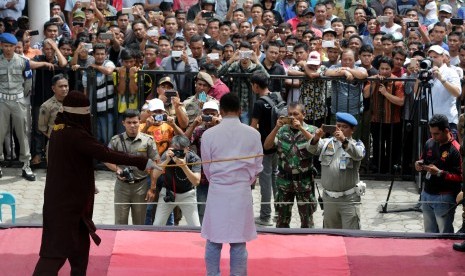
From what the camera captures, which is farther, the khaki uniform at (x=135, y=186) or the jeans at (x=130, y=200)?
the jeans at (x=130, y=200)

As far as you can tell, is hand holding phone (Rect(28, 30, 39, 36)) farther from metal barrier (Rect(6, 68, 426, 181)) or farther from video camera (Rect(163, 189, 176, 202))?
video camera (Rect(163, 189, 176, 202))

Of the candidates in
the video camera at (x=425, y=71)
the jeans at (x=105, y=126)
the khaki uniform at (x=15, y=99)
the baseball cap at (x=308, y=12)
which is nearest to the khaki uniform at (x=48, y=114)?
the khaki uniform at (x=15, y=99)

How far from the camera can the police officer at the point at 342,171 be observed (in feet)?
33.9

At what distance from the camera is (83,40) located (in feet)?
46.6

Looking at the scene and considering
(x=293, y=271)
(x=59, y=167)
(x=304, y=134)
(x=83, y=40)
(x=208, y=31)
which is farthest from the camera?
(x=208, y=31)

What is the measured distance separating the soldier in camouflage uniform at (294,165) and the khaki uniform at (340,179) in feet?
0.63

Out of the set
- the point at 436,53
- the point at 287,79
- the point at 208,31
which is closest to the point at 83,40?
the point at 208,31

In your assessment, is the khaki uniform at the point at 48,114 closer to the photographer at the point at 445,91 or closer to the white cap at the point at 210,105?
the white cap at the point at 210,105

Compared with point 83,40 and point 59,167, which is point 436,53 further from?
point 59,167

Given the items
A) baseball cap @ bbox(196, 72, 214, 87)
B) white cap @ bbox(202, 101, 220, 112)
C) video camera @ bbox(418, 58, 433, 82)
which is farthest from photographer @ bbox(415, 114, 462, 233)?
baseball cap @ bbox(196, 72, 214, 87)

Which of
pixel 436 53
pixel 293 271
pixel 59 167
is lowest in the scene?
pixel 293 271

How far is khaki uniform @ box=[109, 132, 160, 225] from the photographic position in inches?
425

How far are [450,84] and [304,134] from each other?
7.96 ft

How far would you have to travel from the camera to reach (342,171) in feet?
34.0
